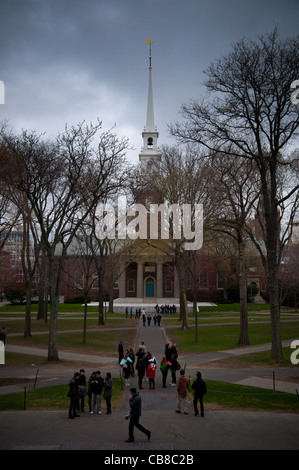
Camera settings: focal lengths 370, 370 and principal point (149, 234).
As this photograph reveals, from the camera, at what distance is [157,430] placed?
9.74 metres

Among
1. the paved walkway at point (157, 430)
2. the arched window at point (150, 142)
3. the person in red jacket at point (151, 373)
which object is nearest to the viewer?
the paved walkway at point (157, 430)

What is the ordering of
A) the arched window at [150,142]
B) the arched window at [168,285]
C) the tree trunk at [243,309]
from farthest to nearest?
1. the arched window at [150,142]
2. the arched window at [168,285]
3. the tree trunk at [243,309]

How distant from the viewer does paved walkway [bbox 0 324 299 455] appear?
8.65 metres

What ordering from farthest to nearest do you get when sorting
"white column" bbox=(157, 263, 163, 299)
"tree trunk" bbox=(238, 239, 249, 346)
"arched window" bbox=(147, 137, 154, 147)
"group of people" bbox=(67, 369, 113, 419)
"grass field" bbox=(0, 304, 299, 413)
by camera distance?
"arched window" bbox=(147, 137, 154, 147) < "white column" bbox=(157, 263, 163, 299) < "tree trunk" bbox=(238, 239, 249, 346) < "grass field" bbox=(0, 304, 299, 413) < "group of people" bbox=(67, 369, 113, 419)

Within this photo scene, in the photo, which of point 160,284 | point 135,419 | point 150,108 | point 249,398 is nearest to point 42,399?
point 135,419

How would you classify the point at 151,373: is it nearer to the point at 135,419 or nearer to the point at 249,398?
the point at 249,398

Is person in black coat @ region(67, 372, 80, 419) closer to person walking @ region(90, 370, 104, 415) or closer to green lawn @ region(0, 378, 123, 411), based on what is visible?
person walking @ region(90, 370, 104, 415)

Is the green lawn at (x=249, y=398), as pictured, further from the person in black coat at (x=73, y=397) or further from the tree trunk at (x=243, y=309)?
the tree trunk at (x=243, y=309)

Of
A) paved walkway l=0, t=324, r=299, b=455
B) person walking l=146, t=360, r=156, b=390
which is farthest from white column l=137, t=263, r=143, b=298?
paved walkway l=0, t=324, r=299, b=455

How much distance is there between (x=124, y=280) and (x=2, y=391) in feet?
153

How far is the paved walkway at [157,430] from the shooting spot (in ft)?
28.4

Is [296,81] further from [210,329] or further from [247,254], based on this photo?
[247,254]

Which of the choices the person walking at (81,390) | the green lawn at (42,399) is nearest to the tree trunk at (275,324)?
the green lawn at (42,399)
